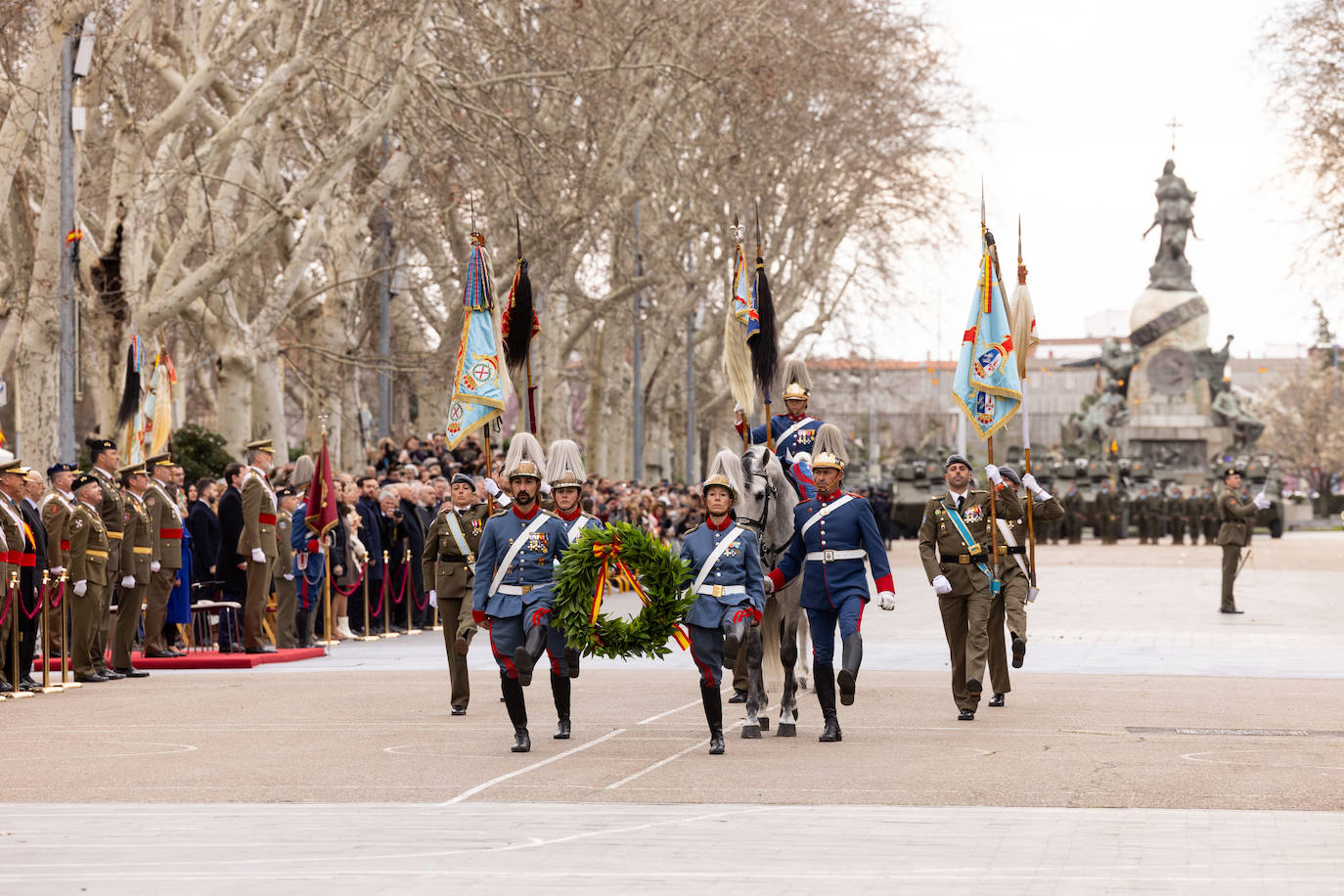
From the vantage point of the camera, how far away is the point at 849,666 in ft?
42.7

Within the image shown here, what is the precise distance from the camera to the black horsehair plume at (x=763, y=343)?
1554cm

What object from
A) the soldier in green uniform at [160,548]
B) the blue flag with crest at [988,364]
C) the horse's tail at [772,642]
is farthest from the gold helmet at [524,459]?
the soldier in green uniform at [160,548]

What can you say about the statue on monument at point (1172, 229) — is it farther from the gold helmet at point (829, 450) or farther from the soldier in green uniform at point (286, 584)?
the gold helmet at point (829, 450)

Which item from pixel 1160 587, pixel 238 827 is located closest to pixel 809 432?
pixel 238 827

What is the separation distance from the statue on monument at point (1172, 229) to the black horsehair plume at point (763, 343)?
77.1 metres

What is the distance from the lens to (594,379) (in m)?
51.9

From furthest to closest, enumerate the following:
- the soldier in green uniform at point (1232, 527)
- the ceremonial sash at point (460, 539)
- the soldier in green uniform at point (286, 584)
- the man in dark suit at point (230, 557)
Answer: the soldier in green uniform at point (1232, 527) < the soldier in green uniform at point (286, 584) < the man in dark suit at point (230, 557) < the ceremonial sash at point (460, 539)

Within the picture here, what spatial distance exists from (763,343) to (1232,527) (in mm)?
13303

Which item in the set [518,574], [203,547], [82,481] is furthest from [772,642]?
[203,547]

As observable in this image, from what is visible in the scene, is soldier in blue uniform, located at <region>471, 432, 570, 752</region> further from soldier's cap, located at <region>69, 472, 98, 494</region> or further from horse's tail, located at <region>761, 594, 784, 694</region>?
soldier's cap, located at <region>69, 472, 98, 494</region>

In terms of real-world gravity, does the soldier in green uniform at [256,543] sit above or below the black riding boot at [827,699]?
above

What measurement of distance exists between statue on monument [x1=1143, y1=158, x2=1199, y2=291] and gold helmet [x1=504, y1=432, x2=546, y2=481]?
79810mm

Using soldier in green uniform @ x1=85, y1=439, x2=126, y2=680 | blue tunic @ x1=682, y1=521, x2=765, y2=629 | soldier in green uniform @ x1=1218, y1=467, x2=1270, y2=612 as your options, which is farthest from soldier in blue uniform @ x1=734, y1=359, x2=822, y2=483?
soldier in green uniform @ x1=1218, y1=467, x2=1270, y2=612

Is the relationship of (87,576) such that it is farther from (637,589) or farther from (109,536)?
(637,589)
